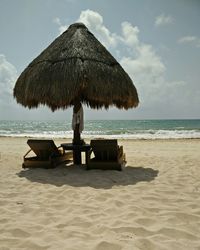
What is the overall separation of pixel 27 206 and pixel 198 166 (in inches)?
199

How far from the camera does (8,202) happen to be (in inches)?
159

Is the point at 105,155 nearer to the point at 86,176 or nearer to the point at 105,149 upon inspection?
the point at 105,149

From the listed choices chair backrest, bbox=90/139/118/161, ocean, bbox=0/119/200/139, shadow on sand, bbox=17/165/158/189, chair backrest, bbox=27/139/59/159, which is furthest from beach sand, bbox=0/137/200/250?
ocean, bbox=0/119/200/139

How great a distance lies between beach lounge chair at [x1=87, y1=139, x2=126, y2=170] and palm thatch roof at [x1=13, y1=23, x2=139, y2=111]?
1.05m

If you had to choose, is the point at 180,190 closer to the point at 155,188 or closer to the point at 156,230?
the point at 155,188

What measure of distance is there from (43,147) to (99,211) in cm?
339

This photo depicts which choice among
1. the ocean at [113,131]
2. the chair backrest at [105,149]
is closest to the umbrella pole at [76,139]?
the chair backrest at [105,149]

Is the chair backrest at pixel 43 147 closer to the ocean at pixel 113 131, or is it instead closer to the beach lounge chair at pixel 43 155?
the beach lounge chair at pixel 43 155

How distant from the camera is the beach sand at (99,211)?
2.78 metres

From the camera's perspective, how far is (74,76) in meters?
6.14

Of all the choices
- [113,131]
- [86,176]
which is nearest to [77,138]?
[86,176]

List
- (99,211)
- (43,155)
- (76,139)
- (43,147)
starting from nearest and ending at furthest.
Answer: (99,211) < (43,147) < (43,155) < (76,139)

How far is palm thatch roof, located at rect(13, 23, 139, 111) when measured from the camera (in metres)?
6.19

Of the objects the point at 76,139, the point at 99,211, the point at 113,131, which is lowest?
the point at 113,131
